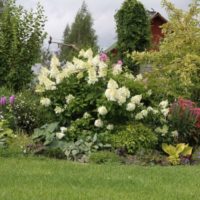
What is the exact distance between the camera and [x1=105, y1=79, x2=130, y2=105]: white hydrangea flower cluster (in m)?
10.1

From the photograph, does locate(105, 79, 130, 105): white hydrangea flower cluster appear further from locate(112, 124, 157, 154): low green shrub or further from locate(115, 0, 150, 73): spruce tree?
locate(115, 0, 150, 73): spruce tree

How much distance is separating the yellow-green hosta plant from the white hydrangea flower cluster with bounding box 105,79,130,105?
3.66ft

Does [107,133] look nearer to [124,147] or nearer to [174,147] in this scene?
[124,147]

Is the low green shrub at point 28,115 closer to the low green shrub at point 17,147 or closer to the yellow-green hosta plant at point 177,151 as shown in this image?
the low green shrub at point 17,147

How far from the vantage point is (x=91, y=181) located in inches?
279

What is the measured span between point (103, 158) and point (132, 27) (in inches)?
501

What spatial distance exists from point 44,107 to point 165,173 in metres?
3.74

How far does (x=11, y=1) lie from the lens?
15.7m

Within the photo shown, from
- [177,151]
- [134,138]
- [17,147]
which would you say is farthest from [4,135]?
[177,151]

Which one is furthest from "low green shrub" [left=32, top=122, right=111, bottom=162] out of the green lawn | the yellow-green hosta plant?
the yellow-green hosta plant

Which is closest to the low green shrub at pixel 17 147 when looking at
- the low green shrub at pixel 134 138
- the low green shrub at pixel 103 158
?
the low green shrub at pixel 103 158

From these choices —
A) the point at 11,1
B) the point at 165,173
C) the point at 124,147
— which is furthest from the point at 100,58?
the point at 11,1

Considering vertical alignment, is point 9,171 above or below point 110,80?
below

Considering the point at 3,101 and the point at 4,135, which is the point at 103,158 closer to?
the point at 4,135
